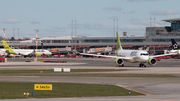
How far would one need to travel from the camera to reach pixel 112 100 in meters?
24.6

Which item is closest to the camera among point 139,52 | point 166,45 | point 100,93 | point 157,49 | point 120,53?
point 100,93

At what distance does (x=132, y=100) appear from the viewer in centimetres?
2464

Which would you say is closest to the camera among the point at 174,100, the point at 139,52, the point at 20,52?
the point at 174,100

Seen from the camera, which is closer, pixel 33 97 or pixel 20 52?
pixel 33 97

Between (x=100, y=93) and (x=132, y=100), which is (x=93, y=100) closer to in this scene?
(x=132, y=100)

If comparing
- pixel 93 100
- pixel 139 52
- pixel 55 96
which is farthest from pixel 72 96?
pixel 139 52

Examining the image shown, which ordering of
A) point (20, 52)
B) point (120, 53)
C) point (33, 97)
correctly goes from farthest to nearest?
point (20, 52) → point (120, 53) → point (33, 97)

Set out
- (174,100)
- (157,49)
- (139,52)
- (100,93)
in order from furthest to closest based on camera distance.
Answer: (157,49)
(139,52)
(100,93)
(174,100)

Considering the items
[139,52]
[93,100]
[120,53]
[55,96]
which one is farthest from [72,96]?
[120,53]

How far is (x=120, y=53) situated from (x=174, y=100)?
6128 cm

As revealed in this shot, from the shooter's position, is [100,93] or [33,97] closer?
[33,97]

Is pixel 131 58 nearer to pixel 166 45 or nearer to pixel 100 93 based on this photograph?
pixel 100 93

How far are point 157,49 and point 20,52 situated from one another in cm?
8142

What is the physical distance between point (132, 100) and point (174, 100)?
3.34 meters
